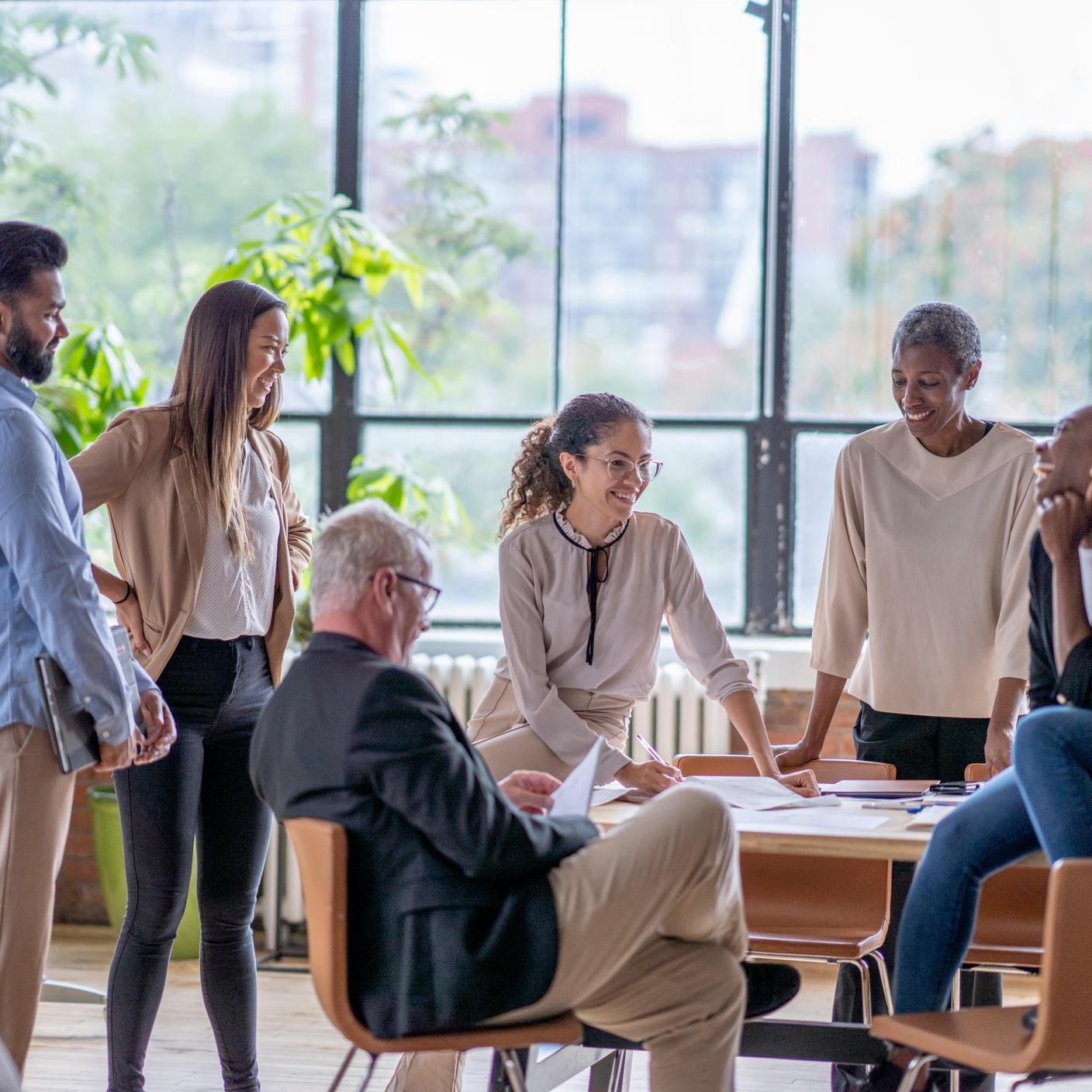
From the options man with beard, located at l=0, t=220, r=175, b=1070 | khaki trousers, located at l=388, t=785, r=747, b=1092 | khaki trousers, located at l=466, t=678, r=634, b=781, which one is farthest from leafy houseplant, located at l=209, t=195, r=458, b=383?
khaki trousers, located at l=388, t=785, r=747, b=1092

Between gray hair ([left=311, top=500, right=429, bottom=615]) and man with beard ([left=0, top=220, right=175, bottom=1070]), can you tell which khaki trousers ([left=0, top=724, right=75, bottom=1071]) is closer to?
man with beard ([left=0, top=220, right=175, bottom=1070])

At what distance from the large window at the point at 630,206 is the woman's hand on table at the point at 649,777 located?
2.17m

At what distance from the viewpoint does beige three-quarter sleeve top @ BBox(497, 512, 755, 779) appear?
2.95m

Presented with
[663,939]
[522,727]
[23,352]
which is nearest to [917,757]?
[522,727]

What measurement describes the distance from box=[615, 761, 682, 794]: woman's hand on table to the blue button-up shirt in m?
0.91

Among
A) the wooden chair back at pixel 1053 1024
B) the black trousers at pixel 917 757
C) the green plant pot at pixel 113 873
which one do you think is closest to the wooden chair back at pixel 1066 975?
the wooden chair back at pixel 1053 1024

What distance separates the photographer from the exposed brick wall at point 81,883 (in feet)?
16.1

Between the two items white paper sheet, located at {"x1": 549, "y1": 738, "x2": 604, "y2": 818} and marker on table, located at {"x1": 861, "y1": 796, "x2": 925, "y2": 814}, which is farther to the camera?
marker on table, located at {"x1": 861, "y1": 796, "x2": 925, "y2": 814}

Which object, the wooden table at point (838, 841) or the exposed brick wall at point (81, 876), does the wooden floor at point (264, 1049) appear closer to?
the exposed brick wall at point (81, 876)

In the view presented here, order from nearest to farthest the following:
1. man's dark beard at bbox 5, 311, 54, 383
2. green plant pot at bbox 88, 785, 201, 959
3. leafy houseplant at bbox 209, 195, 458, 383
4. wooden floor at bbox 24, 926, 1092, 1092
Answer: man's dark beard at bbox 5, 311, 54, 383
wooden floor at bbox 24, 926, 1092, 1092
green plant pot at bbox 88, 785, 201, 959
leafy houseplant at bbox 209, 195, 458, 383

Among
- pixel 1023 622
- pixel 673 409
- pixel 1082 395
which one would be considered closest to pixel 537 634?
pixel 1023 622

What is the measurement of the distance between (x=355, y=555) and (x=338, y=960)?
1.91 ft

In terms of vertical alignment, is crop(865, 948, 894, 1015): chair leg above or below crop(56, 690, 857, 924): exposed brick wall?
above

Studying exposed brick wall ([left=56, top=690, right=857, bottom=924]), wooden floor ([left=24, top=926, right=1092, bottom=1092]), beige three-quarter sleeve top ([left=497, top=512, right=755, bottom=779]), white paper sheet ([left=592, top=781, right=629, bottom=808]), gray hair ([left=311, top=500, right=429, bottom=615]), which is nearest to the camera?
gray hair ([left=311, top=500, right=429, bottom=615])
